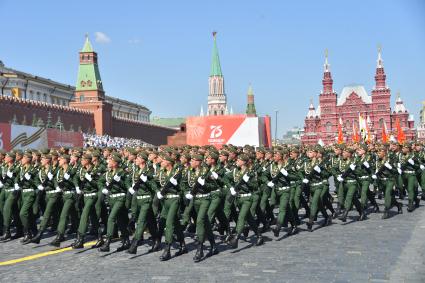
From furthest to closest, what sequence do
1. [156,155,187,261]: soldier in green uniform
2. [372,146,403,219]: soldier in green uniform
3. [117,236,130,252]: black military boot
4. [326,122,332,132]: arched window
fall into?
1. [326,122,332,132]: arched window
2. [372,146,403,219]: soldier in green uniform
3. [117,236,130,252]: black military boot
4. [156,155,187,261]: soldier in green uniform

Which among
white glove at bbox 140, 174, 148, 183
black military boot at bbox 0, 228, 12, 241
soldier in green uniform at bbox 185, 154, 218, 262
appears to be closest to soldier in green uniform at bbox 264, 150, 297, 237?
soldier in green uniform at bbox 185, 154, 218, 262

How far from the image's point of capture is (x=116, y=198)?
10.0m

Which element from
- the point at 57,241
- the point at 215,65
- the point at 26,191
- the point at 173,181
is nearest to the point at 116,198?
the point at 173,181

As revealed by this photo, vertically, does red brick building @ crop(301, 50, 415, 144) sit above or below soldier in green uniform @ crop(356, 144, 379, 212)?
above

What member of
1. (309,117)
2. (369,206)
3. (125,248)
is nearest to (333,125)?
(309,117)

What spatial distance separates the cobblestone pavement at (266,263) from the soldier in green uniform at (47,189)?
0.43 m

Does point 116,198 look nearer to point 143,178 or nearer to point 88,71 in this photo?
point 143,178

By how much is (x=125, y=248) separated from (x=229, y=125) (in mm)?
17333

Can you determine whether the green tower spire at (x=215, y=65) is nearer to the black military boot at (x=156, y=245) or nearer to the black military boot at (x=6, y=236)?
the black military boot at (x=6, y=236)

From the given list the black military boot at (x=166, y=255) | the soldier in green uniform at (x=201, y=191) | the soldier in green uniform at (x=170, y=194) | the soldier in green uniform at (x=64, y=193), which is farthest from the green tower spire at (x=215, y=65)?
the black military boot at (x=166, y=255)

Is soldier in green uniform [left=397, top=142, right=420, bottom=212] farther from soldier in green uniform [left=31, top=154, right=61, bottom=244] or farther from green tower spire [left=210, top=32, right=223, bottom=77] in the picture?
green tower spire [left=210, top=32, right=223, bottom=77]

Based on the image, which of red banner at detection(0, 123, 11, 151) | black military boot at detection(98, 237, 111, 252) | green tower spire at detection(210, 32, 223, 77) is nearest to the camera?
black military boot at detection(98, 237, 111, 252)

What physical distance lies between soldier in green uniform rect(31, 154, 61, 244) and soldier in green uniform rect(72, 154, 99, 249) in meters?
0.57

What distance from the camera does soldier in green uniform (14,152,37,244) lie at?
11.2 m
